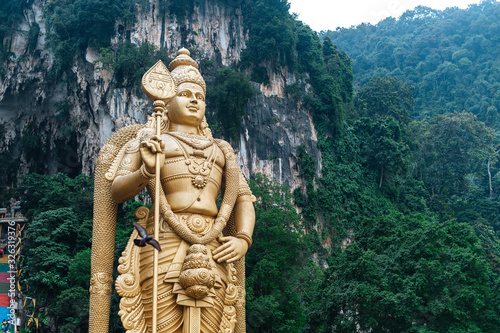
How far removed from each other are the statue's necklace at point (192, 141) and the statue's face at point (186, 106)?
217mm

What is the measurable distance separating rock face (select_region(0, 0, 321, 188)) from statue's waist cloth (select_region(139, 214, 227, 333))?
18.4 m

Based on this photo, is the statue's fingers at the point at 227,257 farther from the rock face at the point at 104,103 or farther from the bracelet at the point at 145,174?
the rock face at the point at 104,103

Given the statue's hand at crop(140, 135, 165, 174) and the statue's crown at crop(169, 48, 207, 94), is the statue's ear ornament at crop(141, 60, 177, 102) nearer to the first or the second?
the statue's hand at crop(140, 135, 165, 174)

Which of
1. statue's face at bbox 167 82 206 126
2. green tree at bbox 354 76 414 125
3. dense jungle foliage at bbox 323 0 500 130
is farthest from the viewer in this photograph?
dense jungle foliage at bbox 323 0 500 130

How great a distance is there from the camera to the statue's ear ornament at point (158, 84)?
558 centimetres

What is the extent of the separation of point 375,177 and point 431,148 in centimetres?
486

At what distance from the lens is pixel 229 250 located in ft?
19.6

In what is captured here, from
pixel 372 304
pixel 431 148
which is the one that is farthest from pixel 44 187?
pixel 431 148

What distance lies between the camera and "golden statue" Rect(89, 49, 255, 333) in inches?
217

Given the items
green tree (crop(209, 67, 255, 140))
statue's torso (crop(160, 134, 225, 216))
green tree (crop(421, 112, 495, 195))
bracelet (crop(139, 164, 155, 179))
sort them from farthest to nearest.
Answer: green tree (crop(421, 112, 495, 195)) < green tree (crop(209, 67, 255, 140)) < statue's torso (crop(160, 134, 225, 216)) < bracelet (crop(139, 164, 155, 179))

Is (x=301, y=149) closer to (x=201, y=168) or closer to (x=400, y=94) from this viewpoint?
(x=400, y=94)

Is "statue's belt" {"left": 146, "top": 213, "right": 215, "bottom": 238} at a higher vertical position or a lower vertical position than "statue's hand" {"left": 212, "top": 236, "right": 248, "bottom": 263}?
higher

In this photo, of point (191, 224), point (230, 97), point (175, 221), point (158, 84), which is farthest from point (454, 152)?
point (158, 84)

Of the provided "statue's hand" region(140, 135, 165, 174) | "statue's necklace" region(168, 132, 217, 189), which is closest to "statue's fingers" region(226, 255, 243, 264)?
"statue's necklace" region(168, 132, 217, 189)
